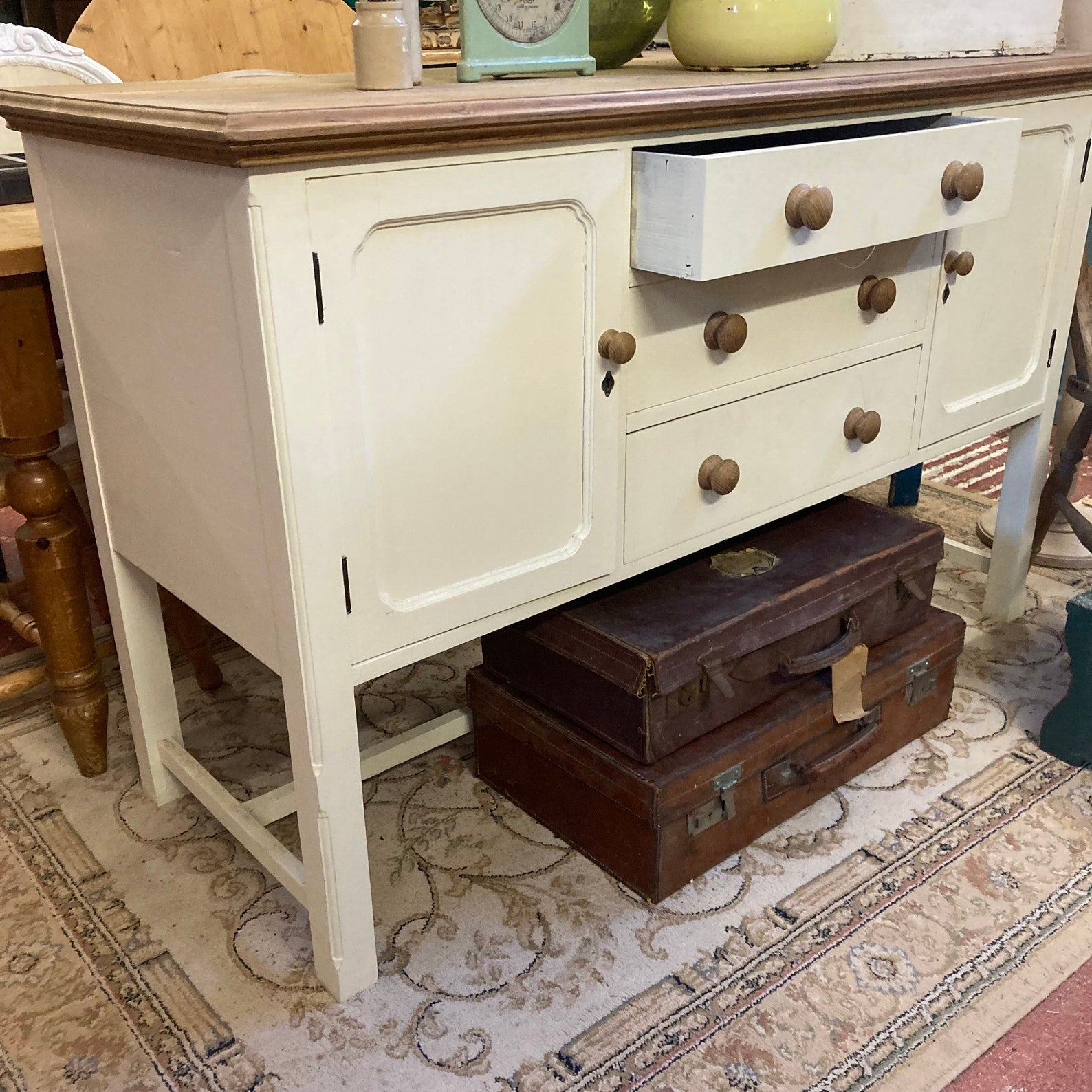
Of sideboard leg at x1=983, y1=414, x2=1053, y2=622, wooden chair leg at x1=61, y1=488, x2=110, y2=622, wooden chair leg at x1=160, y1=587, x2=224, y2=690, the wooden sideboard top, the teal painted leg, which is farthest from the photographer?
sideboard leg at x1=983, y1=414, x2=1053, y2=622

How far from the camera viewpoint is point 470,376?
3.60 feet

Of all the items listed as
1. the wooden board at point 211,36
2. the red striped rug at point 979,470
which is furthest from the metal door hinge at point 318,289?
the red striped rug at point 979,470

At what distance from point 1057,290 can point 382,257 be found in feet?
4.21

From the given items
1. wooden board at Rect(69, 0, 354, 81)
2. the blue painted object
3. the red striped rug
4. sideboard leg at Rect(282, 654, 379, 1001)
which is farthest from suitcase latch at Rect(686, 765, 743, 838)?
wooden board at Rect(69, 0, 354, 81)

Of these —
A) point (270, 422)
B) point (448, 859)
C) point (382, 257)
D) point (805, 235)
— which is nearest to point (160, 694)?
point (448, 859)

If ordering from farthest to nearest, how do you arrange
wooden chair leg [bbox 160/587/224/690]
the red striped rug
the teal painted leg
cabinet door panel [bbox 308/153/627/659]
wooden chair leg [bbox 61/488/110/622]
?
the red striped rug < wooden chair leg [bbox 160/587/224/690] < wooden chair leg [bbox 61/488/110/622] < the teal painted leg < cabinet door panel [bbox 308/153/627/659]

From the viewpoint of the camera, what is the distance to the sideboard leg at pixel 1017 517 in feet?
6.34

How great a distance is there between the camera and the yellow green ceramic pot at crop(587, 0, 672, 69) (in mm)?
1386

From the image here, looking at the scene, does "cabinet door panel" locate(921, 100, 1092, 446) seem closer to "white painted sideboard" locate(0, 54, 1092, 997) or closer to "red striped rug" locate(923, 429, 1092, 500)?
"white painted sideboard" locate(0, 54, 1092, 997)

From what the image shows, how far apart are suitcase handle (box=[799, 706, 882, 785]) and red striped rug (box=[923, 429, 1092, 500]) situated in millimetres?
1198

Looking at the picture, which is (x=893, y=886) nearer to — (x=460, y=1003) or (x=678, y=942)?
(x=678, y=942)

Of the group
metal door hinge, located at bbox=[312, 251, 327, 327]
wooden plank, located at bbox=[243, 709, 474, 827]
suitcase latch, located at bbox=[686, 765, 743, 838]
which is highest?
metal door hinge, located at bbox=[312, 251, 327, 327]

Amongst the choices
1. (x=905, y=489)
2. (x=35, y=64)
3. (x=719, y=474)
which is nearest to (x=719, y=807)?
(x=719, y=474)

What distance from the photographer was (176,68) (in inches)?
99.1
